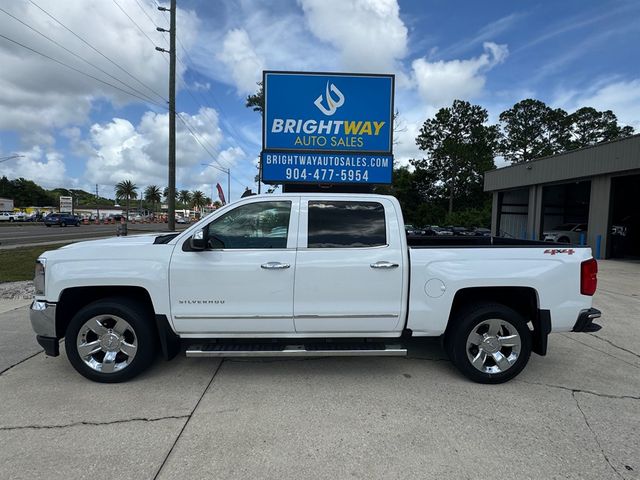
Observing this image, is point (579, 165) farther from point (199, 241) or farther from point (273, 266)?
point (199, 241)

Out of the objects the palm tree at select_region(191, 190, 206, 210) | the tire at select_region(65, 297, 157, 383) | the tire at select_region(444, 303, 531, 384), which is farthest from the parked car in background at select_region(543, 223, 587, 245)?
the palm tree at select_region(191, 190, 206, 210)

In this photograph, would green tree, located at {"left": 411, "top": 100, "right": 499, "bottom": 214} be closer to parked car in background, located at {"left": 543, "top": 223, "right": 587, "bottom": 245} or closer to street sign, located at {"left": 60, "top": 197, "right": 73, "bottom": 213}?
parked car in background, located at {"left": 543, "top": 223, "right": 587, "bottom": 245}

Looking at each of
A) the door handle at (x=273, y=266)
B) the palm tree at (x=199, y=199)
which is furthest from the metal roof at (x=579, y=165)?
the palm tree at (x=199, y=199)

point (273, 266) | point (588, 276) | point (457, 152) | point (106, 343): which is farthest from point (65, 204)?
point (588, 276)

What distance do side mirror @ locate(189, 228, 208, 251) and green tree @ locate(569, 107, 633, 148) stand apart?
69254 mm

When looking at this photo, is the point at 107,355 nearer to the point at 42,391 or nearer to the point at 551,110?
the point at 42,391

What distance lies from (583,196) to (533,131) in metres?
42.3

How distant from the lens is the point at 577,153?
1786 cm

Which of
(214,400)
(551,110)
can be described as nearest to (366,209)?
(214,400)

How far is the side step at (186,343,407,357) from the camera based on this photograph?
3.57 metres

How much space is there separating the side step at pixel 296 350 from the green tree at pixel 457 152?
50784 millimetres

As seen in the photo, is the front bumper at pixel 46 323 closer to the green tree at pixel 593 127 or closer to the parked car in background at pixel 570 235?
the parked car in background at pixel 570 235

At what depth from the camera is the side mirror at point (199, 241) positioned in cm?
352

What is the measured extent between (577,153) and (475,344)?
18.4m
